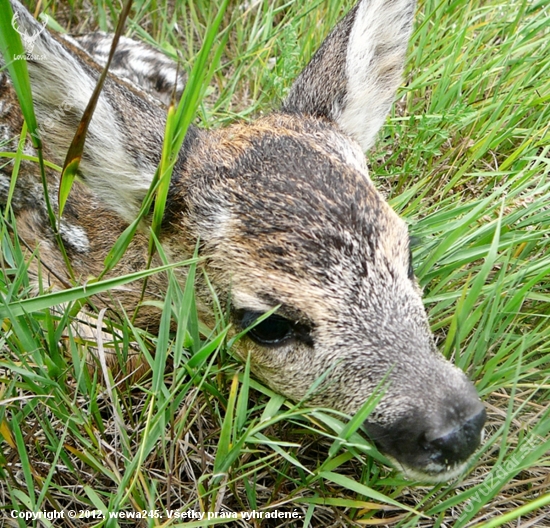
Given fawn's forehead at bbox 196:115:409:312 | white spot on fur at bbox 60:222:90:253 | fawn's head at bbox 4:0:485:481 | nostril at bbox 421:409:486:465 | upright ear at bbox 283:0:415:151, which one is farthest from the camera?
white spot on fur at bbox 60:222:90:253

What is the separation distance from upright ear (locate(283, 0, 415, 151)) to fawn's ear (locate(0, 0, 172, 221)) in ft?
2.51

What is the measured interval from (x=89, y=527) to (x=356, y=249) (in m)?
1.45

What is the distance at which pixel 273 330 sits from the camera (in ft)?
9.07

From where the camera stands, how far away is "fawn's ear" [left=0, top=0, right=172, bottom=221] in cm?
266

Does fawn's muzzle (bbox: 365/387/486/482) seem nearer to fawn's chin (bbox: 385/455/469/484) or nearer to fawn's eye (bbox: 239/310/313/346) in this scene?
fawn's chin (bbox: 385/455/469/484)

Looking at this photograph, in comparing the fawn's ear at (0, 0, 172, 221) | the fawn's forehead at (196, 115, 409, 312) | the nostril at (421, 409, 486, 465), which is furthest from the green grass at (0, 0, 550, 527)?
the fawn's ear at (0, 0, 172, 221)

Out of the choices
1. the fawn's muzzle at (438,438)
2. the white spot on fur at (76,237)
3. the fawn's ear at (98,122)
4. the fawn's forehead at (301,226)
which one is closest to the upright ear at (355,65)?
the fawn's forehead at (301,226)

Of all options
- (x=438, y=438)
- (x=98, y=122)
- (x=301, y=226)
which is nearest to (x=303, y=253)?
(x=301, y=226)

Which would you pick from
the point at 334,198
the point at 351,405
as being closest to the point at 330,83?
the point at 334,198

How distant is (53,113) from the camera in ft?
9.33

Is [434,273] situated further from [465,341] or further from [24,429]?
Answer: [24,429]

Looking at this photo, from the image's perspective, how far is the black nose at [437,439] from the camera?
7.84 ft

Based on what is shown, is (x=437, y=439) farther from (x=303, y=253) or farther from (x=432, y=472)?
(x=303, y=253)

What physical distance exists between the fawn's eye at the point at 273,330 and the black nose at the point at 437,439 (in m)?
0.48
